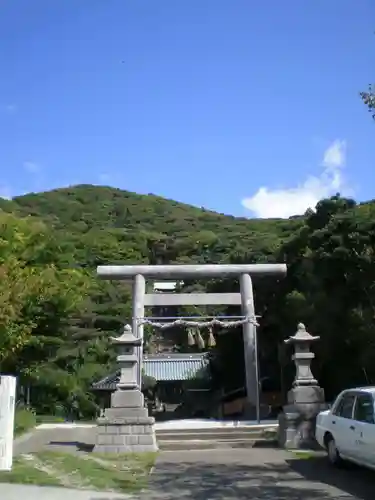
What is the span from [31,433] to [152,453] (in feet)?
17.4

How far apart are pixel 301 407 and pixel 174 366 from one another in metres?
21.4

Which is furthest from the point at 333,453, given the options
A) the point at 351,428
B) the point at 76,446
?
the point at 76,446

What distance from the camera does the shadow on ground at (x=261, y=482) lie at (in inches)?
310

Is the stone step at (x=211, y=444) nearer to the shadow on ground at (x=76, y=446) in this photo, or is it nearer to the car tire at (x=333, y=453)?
the shadow on ground at (x=76, y=446)

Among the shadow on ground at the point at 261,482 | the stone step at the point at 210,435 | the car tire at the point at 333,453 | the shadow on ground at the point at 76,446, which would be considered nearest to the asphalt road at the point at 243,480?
the shadow on ground at the point at 261,482

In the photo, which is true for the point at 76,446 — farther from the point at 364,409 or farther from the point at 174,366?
the point at 174,366

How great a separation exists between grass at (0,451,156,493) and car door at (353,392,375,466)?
346 cm

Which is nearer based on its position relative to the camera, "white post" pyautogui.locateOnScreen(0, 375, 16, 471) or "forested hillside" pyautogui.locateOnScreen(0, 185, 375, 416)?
"white post" pyautogui.locateOnScreen(0, 375, 16, 471)

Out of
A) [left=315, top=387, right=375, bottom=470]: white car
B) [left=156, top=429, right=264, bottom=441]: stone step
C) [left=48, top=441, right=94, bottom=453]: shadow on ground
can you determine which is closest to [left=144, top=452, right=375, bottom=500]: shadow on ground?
[left=315, top=387, right=375, bottom=470]: white car

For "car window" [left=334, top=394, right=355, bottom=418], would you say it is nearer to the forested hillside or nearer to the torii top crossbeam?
the forested hillside

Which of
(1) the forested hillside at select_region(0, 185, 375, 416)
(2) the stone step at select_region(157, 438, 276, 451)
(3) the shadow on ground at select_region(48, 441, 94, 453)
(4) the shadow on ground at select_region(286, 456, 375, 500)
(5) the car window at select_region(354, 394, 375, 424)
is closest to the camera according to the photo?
(4) the shadow on ground at select_region(286, 456, 375, 500)

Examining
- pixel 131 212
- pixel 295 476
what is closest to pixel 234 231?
pixel 131 212

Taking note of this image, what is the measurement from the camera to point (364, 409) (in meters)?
8.78

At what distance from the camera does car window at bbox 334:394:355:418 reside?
9375 millimetres
